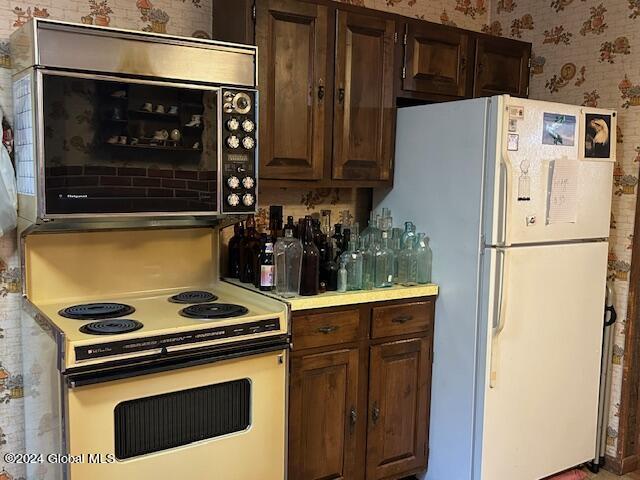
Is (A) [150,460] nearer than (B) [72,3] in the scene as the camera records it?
Yes

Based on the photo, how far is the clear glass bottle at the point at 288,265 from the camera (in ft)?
7.47

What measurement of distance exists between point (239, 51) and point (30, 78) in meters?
0.68

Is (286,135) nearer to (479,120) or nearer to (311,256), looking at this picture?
(311,256)

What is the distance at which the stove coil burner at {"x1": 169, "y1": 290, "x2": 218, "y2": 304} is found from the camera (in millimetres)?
2287

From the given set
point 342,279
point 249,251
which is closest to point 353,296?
point 342,279

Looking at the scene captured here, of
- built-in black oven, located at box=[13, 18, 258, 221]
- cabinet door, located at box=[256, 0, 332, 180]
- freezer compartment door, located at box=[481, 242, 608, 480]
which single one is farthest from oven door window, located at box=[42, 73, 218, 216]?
freezer compartment door, located at box=[481, 242, 608, 480]

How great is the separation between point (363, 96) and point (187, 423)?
4.84 ft

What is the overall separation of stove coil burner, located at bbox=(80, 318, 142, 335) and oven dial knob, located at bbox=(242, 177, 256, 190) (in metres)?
0.61

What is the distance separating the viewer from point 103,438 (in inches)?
69.2

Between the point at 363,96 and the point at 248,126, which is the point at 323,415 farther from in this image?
the point at 363,96

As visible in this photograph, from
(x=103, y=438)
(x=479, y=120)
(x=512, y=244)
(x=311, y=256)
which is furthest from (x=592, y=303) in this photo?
(x=103, y=438)

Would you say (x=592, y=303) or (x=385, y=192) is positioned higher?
(x=385, y=192)

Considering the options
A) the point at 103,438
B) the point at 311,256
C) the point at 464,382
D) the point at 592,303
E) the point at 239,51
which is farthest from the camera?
the point at 592,303

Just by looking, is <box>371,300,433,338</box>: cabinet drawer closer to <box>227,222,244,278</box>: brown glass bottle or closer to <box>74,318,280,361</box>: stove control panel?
<box>74,318,280,361</box>: stove control panel
